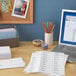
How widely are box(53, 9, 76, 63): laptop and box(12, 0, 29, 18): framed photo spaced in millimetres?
331

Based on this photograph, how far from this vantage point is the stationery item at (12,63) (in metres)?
1.27

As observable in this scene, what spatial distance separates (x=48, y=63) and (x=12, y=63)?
0.24 metres

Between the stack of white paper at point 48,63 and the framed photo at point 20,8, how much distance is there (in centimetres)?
43

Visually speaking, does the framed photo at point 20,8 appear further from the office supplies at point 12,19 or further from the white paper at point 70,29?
the white paper at point 70,29

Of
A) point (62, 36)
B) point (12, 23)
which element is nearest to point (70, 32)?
point (62, 36)

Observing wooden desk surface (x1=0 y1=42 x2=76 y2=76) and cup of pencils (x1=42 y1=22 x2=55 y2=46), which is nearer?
wooden desk surface (x1=0 y1=42 x2=76 y2=76)

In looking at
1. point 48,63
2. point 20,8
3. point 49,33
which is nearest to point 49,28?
point 49,33

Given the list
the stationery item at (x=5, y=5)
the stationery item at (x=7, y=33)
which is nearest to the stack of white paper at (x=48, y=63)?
the stationery item at (x=7, y=33)

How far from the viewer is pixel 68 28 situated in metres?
1.57

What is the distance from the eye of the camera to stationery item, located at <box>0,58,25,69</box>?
1.27m

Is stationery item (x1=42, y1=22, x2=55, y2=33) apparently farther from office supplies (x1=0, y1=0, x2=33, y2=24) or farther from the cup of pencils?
office supplies (x1=0, y1=0, x2=33, y2=24)

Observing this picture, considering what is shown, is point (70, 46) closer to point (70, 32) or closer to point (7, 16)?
point (70, 32)

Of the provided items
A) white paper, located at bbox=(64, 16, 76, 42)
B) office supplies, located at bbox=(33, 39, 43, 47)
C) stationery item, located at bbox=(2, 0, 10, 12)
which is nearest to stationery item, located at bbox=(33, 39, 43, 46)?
office supplies, located at bbox=(33, 39, 43, 47)

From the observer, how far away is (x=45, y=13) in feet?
5.61
